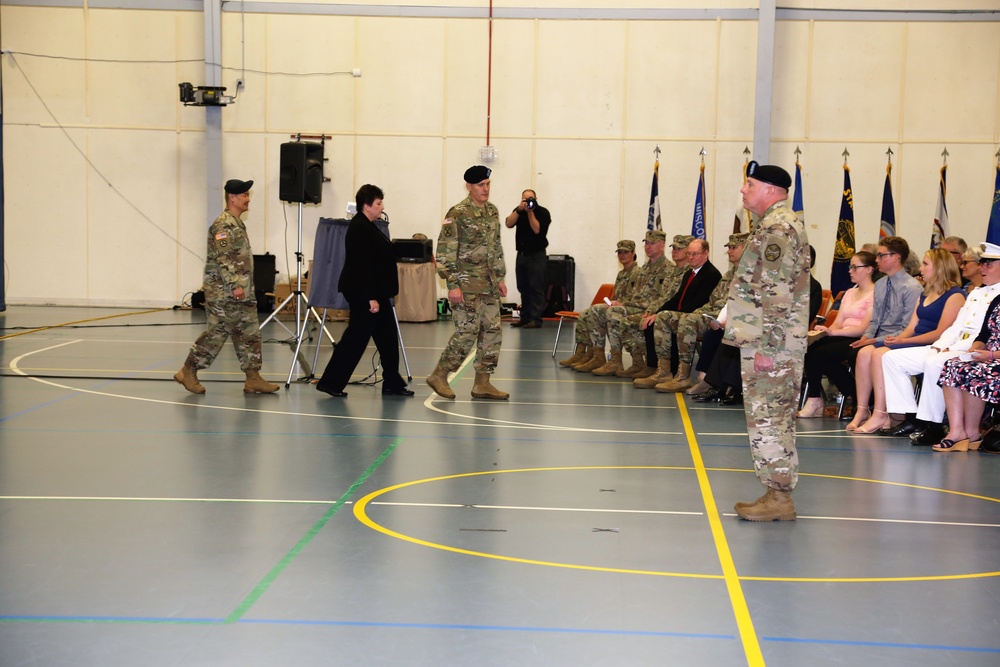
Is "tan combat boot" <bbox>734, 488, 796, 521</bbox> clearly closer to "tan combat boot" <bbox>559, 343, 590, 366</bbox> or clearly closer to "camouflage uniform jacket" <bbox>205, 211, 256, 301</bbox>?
"camouflage uniform jacket" <bbox>205, 211, 256, 301</bbox>

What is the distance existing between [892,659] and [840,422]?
4930 millimetres

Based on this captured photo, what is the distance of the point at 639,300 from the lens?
10383 millimetres

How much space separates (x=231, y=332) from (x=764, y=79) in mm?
10583

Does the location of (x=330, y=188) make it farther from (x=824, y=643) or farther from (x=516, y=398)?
(x=824, y=643)

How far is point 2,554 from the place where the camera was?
13.8 feet

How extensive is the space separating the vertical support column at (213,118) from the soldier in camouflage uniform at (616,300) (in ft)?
27.9

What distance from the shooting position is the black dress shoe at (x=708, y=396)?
8.98m

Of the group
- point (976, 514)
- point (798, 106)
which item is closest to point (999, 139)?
point (798, 106)

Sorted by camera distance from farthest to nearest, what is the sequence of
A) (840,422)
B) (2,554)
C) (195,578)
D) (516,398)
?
(516,398) → (840,422) → (2,554) → (195,578)

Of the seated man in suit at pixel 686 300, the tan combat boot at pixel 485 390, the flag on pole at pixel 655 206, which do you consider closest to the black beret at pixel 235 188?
the tan combat boot at pixel 485 390

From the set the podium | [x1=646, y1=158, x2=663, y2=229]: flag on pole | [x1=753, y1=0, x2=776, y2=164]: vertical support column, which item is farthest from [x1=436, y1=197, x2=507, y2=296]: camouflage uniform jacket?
[x1=753, y1=0, x2=776, y2=164]: vertical support column

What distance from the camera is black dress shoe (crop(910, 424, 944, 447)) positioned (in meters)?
7.04

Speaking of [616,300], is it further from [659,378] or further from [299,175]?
[299,175]

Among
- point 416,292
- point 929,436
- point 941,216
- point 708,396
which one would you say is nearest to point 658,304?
point 708,396
